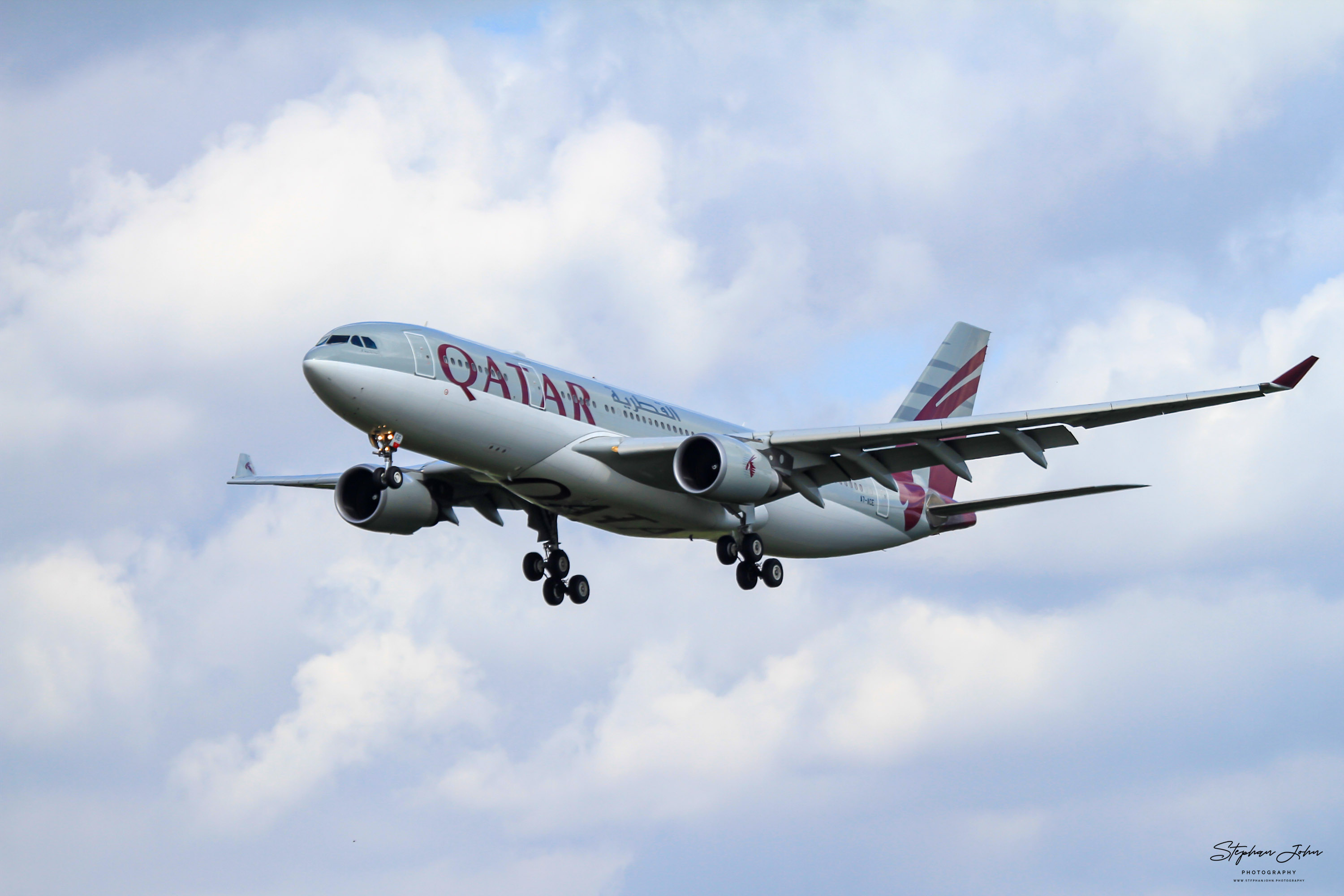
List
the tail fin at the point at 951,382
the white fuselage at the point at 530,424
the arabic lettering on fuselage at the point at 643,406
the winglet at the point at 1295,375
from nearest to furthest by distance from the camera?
the winglet at the point at 1295,375, the white fuselage at the point at 530,424, the arabic lettering on fuselage at the point at 643,406, the tail fin at the point at 951,382

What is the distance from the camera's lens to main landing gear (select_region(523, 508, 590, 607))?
39531mm

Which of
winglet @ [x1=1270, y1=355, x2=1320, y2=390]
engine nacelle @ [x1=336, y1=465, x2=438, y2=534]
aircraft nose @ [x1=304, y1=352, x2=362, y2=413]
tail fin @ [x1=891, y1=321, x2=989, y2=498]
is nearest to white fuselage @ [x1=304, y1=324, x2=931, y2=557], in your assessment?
aircraft nose @ [x1=304, y1=352, x2=362, y2=413]

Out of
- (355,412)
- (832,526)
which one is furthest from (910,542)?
(355,412)

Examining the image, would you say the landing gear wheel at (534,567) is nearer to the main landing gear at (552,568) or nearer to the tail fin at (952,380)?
the main landing gear at (552,568)

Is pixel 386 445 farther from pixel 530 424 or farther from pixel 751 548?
pixel 751 548

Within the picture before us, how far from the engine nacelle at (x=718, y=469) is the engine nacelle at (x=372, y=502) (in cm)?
785

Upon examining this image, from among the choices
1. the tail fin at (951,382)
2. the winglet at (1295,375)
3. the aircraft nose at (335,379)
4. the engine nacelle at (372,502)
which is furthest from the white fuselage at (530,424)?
the winglet at (1295,375)

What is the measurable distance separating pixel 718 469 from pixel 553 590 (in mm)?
7756

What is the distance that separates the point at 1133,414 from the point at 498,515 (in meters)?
16.7

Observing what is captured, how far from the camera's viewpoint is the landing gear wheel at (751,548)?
37.8 m

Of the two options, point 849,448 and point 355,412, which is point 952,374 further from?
point 355,412

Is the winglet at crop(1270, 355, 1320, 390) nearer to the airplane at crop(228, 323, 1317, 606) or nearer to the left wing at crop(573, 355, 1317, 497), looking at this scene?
the airplane at crop(228, 323, 1317, 606)

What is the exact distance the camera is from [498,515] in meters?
39.9

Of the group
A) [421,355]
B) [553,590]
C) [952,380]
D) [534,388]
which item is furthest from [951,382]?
[421,355]
